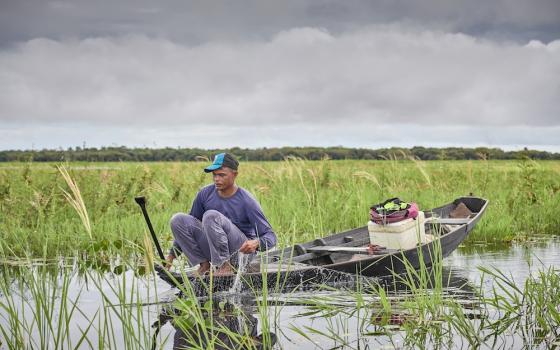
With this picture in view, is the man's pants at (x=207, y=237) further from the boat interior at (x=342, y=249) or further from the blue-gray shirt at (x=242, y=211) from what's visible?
the boat interior at (x=342, y=249)

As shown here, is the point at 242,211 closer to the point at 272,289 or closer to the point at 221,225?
the point at 221,225

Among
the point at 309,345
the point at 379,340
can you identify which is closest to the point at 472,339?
the point at 379,340

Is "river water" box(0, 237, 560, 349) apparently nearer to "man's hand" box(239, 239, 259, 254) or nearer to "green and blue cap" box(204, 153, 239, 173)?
"man's hand" box(239, 239, 259, 254)

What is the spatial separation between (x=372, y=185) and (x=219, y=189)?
9.10 metres

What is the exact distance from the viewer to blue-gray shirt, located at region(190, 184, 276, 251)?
7.17m

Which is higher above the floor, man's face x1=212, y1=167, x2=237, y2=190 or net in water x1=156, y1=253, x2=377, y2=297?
man's face x1=212, y1=167, x2=237, y2=190

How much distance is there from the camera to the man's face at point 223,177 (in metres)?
7.04

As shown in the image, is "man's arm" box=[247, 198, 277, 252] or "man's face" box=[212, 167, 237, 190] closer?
"man's face" box=[212, 167, 237, 190]

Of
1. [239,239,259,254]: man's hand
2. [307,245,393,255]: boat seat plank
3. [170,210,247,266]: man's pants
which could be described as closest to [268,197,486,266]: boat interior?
[307,245,393,255]: boat seat plank

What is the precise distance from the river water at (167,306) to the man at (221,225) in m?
0.49

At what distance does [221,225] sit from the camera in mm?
7047

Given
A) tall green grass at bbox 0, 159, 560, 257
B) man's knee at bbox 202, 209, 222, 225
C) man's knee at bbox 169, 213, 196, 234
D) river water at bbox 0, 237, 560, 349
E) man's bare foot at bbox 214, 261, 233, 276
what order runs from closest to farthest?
1. river water at bbox 0, 237, 560, 349
2. man's knee at bbox 202, 209, 222, 225
3. man's bare foot at bbox 214, 261, 233, 276
4. man's knee at bbox 169, 213, 196, 234
5. tall green grass at bbox 0, 159, 560, 257

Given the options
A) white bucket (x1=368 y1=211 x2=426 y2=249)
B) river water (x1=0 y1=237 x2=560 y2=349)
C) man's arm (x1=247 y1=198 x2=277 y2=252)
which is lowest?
river water (x1=0 y1=237 x2=560 y2=349)

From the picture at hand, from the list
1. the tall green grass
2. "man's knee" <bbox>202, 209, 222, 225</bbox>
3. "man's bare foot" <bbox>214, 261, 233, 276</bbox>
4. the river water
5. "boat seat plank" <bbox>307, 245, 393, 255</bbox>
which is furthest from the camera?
the tall green grass
